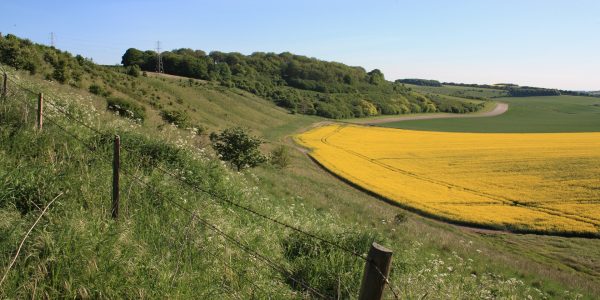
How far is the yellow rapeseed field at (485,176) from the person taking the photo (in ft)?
76.8

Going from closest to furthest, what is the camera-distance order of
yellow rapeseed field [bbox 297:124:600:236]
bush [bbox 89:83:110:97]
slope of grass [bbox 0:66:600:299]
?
slope of grass [bbox 0:66:600:299], yellow rapeseed field [bbox 297:124:600:236], bush [bbox 89:83:110:97]

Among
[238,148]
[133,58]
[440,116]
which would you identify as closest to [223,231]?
[238,148]

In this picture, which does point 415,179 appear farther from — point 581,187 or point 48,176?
point 48,176

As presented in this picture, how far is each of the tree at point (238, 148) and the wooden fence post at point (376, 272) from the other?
18.9m

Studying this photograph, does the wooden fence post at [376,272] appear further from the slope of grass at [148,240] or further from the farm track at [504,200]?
the farm track at [504,200]

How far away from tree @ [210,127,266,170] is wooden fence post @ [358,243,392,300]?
1885cm

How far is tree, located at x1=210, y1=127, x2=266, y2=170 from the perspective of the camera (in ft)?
72.0

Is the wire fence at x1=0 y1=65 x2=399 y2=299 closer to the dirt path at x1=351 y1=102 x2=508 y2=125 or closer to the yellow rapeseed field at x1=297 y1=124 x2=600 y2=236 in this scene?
the yellow rapeseed field at x1=297 y1=124 x2=600 y2=236

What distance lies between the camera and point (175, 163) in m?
9.07

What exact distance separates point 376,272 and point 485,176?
33417 millimetres

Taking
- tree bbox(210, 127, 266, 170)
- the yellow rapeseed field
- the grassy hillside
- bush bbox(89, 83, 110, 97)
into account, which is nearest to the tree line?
the yellow rapeseed field

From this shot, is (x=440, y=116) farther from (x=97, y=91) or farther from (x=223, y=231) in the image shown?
(x=223, y=231)

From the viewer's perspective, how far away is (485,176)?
3347 cm

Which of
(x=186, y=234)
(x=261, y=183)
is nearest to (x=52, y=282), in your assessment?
(x=186, y=234)
